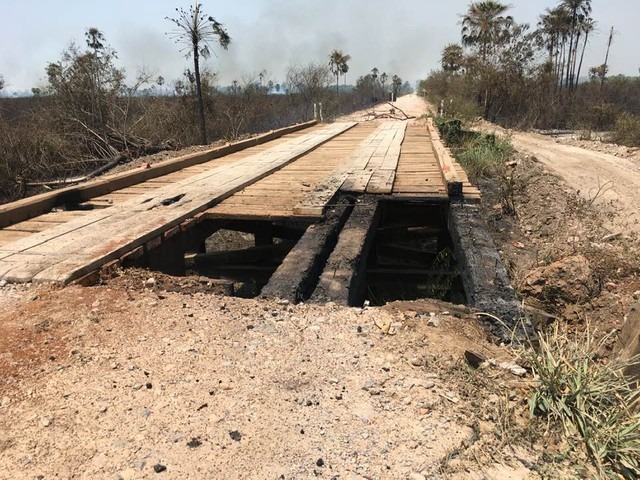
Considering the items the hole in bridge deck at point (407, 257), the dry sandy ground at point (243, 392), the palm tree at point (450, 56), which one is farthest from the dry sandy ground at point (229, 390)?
the palm tree at point (450, 56)

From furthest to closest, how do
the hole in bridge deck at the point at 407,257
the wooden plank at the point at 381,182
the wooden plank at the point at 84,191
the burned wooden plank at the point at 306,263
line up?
the hole in bridge deck at the point at 407,257, the wooden plank at the point at 381,182, the wooden plank at the point at 84,191, the burned wooden plank at the point at 306,263

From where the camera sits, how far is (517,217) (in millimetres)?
8469

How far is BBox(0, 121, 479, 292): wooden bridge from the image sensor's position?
13.0 ft

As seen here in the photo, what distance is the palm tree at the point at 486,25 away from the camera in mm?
28734

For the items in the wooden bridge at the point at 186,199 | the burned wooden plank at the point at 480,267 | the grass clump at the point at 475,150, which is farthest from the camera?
the grass clump at the point at 475,150

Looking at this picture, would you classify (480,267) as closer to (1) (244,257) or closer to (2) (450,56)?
(1) (244,257)

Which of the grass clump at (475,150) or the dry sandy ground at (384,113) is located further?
the dry sandy ground at (384,113)

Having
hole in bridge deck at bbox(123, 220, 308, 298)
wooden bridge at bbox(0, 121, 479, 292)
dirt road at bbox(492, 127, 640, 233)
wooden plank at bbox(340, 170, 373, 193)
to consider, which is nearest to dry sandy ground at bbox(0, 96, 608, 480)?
wooden bridge at bbox(0, 121, 479, 292)

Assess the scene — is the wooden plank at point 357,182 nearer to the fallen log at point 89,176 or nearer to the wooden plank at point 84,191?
the wooden plank at point 84,191

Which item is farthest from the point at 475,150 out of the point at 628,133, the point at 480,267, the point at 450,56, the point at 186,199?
the point at 450,56

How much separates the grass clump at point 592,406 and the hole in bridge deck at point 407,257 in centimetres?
388

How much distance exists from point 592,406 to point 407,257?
18.2 feet

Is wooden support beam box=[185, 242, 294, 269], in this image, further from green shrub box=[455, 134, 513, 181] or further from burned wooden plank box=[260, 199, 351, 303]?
green shrub box=[455, 134, 513, 181]

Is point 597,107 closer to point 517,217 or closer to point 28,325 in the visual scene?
point 517,217
